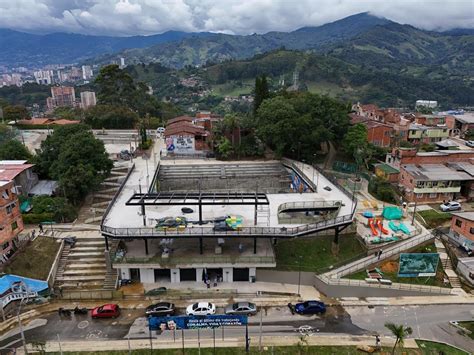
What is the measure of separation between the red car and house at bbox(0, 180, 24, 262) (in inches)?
410

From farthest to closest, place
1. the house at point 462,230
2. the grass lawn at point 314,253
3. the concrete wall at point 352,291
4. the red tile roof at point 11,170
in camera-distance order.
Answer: the red tile roof at point 11,170 → the house at point 462,230 → the grass lawn at point 314,253 → the concrete wall at point 352,291

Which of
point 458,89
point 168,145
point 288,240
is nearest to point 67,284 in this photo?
point 288,240

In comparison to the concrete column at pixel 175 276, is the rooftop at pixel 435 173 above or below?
above

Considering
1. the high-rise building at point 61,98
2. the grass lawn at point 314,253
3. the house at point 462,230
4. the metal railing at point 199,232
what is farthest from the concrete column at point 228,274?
the high-rise building at point 61,98

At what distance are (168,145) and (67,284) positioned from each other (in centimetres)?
3053

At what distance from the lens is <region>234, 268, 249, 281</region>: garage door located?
30.7 metres

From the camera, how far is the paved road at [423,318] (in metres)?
25.2

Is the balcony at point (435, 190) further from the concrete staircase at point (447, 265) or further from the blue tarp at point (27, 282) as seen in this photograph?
the blue tarp at point (27, 282)

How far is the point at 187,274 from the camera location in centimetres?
3069

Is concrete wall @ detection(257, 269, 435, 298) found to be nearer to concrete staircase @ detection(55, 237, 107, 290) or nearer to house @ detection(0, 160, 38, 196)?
concrete staircase @ detection(55, 237, 107, 290)

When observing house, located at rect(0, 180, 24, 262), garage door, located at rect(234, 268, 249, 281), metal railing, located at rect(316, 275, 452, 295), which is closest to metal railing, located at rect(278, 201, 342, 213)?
garage door, located at rect(234, 268, 249, 281)

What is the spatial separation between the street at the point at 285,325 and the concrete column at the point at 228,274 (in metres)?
3.69

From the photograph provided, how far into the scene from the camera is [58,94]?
169 metres

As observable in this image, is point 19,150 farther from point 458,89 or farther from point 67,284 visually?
point 458,89
